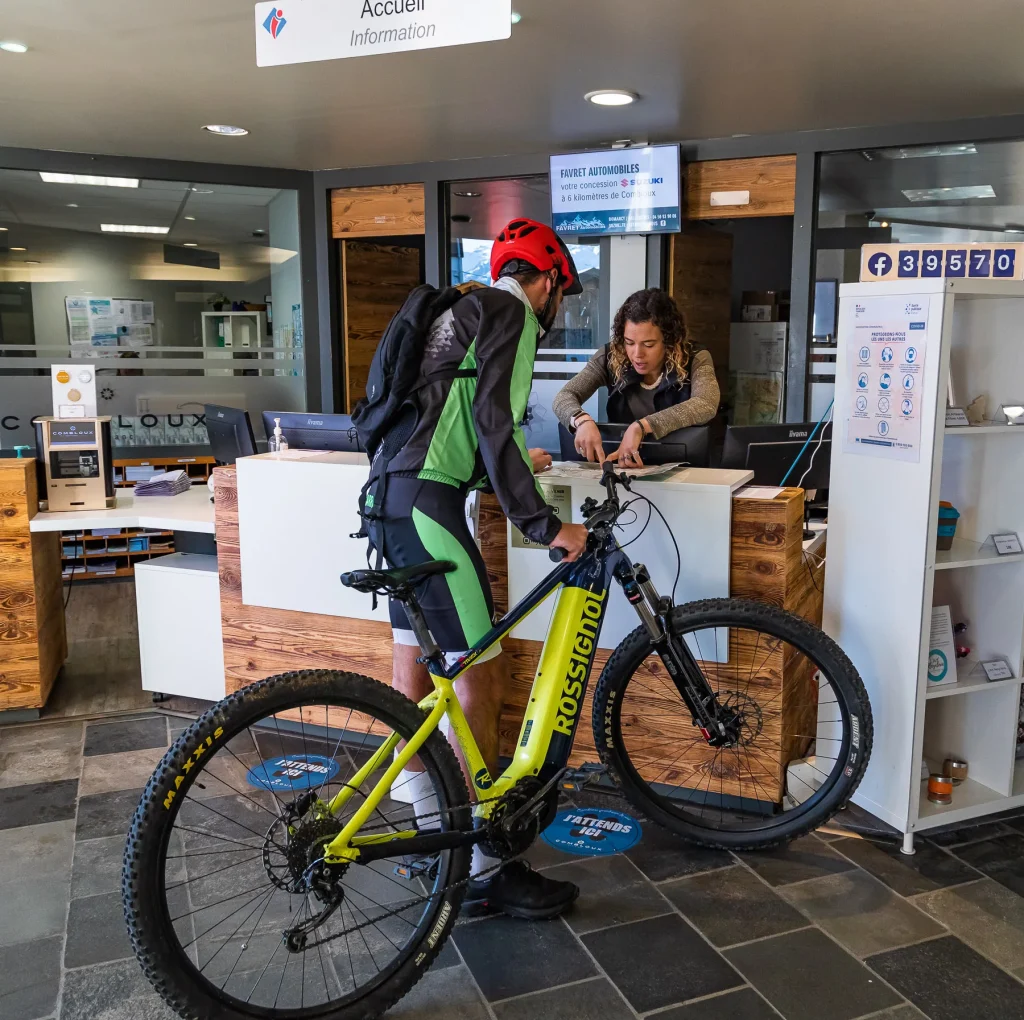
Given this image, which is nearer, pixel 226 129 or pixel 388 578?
pixel 388 578

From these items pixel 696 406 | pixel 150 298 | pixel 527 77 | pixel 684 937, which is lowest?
pixel 684 937

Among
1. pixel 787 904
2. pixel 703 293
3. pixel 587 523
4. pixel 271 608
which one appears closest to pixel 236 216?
pixel 703 293

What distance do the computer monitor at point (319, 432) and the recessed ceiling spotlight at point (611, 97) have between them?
1936 mm

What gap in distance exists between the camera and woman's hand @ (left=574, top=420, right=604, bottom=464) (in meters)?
2.68

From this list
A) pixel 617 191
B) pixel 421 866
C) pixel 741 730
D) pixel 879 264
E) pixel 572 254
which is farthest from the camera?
pixel 572 254

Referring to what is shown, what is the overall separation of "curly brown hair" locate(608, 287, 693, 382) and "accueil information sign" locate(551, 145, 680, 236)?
2.03 metres

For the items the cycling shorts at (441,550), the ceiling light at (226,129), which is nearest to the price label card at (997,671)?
the cycling shorts at (441,550)

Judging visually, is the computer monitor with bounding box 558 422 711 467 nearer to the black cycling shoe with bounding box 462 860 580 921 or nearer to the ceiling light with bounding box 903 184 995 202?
the black cycling shoe with bounding box 462 860 580 921

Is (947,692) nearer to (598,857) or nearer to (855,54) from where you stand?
(598,857)

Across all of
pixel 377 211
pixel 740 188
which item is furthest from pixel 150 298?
pixel 740 188

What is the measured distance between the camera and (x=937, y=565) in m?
2.39

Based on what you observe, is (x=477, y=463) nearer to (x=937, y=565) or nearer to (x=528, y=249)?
(x=528, y=249)

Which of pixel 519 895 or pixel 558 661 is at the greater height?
pixel 558 661

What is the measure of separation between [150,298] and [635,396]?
390cm
